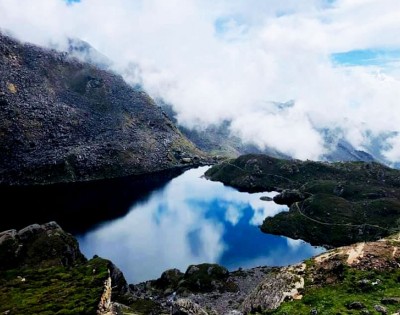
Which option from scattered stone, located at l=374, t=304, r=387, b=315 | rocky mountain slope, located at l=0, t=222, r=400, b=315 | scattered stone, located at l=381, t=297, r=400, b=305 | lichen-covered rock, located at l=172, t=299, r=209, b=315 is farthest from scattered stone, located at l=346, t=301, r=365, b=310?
lichen-covered rock, located at l=172, t=299, r=209, b=315

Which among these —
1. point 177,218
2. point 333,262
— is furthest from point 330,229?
point 333,262

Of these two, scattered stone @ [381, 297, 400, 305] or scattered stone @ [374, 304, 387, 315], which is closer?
scattered stone @ [374, 304, 387, 315]

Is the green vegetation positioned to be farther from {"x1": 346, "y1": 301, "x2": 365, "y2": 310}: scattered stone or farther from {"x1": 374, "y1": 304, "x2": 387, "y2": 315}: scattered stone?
{"x1": 374, "y1": 304, "x2": 387, "y2": 315}: scattered stone

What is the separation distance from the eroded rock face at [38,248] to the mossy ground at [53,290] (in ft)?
134

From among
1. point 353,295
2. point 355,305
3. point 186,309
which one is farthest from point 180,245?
point 355,305

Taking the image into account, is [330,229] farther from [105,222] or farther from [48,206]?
[48,206]

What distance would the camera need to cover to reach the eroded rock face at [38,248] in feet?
325

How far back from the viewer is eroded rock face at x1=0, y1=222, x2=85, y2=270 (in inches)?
3903

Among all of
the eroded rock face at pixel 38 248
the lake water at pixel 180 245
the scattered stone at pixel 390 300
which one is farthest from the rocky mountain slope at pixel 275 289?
the lake water at pixel 180 245

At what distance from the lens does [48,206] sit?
197 metres

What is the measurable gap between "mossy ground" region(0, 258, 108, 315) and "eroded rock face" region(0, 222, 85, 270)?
134 feet

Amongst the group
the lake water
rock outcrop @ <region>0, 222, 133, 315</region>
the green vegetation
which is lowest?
the lake water

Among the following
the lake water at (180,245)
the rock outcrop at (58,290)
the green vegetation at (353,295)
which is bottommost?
the lake water at (180,245)

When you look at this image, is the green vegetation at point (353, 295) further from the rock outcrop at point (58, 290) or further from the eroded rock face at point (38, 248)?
the eroded rock face at point (38, 248)
